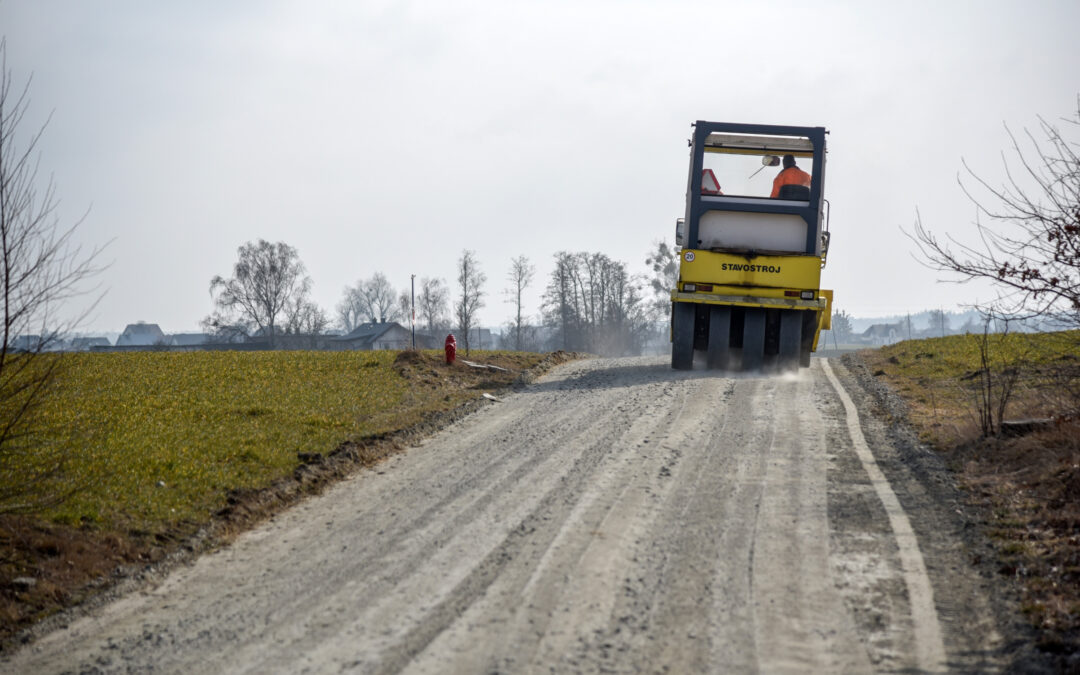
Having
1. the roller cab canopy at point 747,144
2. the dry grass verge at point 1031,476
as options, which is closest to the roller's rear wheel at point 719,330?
the roller cab canopy at point 747,144

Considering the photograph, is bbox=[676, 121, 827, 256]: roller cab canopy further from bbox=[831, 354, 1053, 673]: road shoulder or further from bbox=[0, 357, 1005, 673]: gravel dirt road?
bbox=[0, 357, 1005, 673]: gravel dirt road

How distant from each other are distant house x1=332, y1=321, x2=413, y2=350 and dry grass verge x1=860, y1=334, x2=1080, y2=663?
255ft

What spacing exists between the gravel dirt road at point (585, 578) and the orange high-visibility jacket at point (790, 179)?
7.81 m

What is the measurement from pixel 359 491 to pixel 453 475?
95 cm

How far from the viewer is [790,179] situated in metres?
16.4

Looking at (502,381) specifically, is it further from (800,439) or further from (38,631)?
(38,631)

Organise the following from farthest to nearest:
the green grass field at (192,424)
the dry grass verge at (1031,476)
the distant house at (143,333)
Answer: the distant house at (143,333) < the green grass field at (192,424) < the dry grass verge at (1031,476)

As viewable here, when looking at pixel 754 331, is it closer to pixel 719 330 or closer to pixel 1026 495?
pixel 719 330

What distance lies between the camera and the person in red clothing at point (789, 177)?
1630cm

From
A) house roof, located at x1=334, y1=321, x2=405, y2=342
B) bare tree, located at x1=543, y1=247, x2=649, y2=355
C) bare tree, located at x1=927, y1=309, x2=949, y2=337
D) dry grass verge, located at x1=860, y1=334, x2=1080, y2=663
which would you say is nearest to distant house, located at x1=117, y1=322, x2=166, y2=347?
house roof, located at x1=334, y1=321, x2=405, y2=342

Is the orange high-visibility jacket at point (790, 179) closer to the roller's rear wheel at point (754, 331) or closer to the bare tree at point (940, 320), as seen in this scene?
the roller's rear wheel at point (754, 331)

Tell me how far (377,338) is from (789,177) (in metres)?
77.3

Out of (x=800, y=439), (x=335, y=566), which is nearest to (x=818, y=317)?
(x=800, y=439)

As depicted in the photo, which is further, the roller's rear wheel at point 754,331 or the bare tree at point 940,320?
the bare tree at point 940,320
